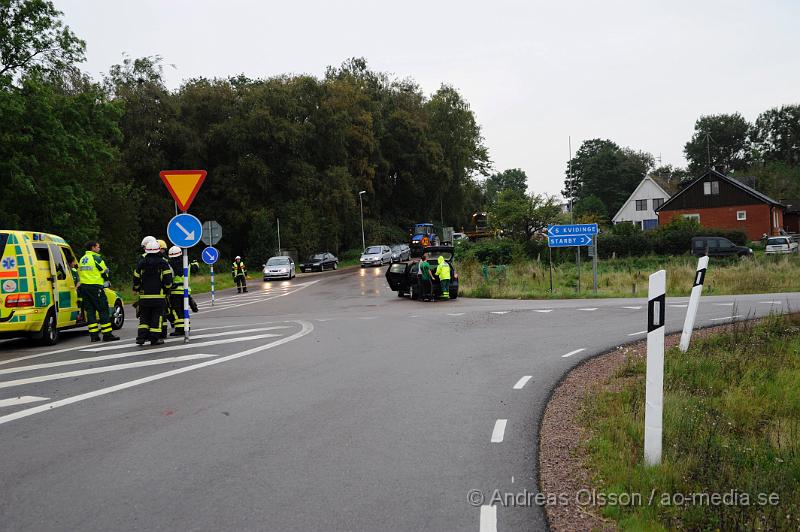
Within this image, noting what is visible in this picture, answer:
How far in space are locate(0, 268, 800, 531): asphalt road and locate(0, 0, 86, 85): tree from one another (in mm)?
26922

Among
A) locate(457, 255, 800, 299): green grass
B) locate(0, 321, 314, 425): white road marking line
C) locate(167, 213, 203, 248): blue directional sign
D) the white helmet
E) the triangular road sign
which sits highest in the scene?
the triangular road sign

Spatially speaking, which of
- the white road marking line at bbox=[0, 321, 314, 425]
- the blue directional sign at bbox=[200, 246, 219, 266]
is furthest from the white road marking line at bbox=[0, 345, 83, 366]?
the blue directional sign at bbox=[200, 246, 219, 266]

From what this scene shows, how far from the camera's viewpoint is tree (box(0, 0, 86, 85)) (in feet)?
109

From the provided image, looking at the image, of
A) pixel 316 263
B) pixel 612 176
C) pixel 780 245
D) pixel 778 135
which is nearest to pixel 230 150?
pixel 316 263

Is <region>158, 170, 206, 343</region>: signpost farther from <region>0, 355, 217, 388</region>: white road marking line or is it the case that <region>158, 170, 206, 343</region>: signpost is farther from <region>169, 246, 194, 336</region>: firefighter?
<region>0, 355, 217, 388</region>: white road marking line

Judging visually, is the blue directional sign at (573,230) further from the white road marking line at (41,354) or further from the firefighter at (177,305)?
the white road marking line at (41,354)

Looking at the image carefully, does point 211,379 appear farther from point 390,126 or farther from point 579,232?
point 390,126

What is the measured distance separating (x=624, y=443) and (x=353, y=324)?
34.0ft

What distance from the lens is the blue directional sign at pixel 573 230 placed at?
22953 millimetres

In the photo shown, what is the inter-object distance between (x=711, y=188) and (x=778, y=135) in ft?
181

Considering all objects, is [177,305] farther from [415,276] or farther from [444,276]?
[415,276]

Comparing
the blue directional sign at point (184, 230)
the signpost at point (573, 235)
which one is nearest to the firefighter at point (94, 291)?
the blue directional sign at point (184, 230)

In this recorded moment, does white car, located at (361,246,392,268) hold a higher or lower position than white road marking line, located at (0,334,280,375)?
higher

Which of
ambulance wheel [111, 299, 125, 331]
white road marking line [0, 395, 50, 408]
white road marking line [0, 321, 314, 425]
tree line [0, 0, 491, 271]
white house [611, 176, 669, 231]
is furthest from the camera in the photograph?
white house [611, 176, 669, 231]
